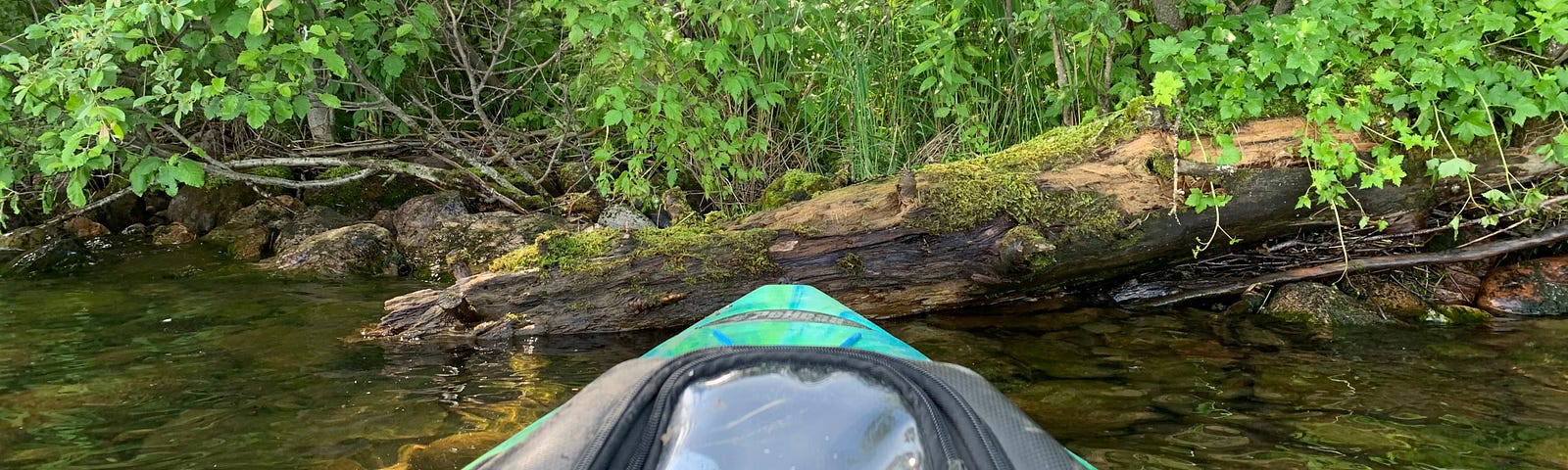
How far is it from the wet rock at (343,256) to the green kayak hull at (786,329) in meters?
4.80

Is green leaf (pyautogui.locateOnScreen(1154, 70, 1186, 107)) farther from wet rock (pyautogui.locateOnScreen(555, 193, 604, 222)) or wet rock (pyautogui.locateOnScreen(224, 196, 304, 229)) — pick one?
wet rock (pyautogui.locateOnScreen(224, 196, 304, 229))

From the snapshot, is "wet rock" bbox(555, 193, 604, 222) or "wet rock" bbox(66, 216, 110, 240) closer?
"wet rock" bbox(555, 193, 604, 222)

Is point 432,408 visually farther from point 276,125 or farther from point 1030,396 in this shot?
point 276,125

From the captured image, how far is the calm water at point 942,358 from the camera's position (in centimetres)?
290

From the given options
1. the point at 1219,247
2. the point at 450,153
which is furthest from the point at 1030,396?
the point at 450,153

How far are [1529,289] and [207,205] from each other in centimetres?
942

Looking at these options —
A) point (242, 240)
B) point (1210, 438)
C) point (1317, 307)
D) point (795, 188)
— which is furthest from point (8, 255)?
point (1317, 307)

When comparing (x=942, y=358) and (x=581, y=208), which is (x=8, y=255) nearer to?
(x=581, y=208)

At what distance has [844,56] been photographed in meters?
5.73

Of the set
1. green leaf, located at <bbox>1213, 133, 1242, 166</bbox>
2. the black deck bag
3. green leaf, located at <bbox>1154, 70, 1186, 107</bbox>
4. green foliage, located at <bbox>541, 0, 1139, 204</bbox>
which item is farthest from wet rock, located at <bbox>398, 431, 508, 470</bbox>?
Answer: green leaf, located at <bbox>1213, 133, 1242, 166</bbox>

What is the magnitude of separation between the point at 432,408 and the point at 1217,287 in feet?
12.4

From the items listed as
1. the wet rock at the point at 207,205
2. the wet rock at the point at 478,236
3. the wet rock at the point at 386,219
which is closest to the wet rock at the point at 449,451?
the wet rock at the point at 478,236

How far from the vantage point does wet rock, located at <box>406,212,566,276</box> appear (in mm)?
6629

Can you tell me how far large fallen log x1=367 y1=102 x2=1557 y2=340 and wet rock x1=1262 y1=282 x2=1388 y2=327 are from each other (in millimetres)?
342
